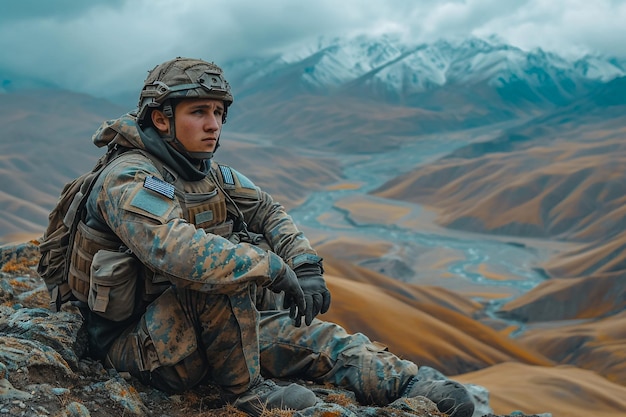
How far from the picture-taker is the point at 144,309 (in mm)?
5543

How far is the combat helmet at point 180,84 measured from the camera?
538cm

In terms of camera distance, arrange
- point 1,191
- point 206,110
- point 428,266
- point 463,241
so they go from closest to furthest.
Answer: point 206,110 < point 428,266 < point 463,241 < point 1,191

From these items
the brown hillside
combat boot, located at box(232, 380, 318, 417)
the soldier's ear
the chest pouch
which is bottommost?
the brown hillside

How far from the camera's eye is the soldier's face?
5469 millimetres

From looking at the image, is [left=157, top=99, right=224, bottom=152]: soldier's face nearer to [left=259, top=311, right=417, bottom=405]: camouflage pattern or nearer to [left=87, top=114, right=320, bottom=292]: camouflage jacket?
[left=87, top=114, right=320, bottom=292]: camouflage jacket

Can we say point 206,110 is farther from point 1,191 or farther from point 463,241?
point 1,191

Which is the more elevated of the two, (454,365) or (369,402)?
(369,402)

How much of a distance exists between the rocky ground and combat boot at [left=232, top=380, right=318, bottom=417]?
9cm

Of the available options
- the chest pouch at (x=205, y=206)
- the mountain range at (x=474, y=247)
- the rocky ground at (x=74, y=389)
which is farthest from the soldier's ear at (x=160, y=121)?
the mountain range at (x=474, y=247)

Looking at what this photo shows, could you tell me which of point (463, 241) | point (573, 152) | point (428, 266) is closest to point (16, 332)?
point (428, 266)

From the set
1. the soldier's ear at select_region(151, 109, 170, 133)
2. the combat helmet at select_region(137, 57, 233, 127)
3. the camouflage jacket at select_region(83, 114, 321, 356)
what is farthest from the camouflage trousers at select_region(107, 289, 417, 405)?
the combat helmet at select_region(137, 57, 233, 127)

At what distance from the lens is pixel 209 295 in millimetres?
5195

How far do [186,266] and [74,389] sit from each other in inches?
55.2

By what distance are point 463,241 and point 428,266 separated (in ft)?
66.5
